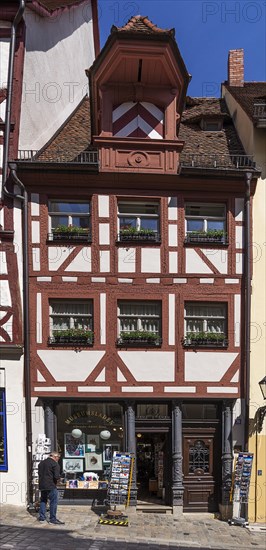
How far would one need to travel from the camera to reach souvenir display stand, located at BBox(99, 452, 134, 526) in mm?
9727

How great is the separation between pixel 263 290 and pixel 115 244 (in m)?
3.93

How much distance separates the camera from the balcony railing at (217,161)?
425 inches

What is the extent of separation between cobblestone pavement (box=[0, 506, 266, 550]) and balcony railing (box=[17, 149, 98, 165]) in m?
8.12

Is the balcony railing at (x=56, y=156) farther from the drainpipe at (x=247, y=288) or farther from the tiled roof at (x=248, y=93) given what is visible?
the tiled roof at (x=248, y=93)

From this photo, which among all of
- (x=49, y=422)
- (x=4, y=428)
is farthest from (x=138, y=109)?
(x=4, y=428)

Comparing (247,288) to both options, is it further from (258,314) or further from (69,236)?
(69,236)

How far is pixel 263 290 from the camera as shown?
10781 mm

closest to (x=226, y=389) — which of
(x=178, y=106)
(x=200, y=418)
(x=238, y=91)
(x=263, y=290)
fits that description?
(x=200, y=418)

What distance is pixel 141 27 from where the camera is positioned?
9859 millimetres

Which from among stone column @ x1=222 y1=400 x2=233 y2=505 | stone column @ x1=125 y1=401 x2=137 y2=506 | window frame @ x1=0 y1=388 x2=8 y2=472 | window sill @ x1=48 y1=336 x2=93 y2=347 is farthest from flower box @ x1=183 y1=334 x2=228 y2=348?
window frame @ x1=0 y1=388 x2=8 y2=472

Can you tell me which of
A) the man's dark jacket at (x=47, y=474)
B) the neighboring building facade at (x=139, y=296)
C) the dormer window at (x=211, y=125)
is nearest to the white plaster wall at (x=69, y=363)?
the neighboring building facade at (x=139, y=296)

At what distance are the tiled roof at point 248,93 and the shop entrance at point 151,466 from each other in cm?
875

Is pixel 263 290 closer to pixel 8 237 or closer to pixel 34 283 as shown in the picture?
pixel 34 283

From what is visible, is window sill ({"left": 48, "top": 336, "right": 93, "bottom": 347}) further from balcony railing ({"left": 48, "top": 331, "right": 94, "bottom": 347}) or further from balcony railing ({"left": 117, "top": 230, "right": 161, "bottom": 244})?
balcony railing ({"left": 117, "top": 230, "right": 161, "bottom": 244})
